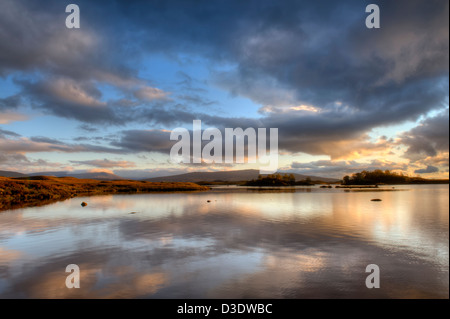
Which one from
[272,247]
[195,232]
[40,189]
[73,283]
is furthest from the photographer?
[40,189]

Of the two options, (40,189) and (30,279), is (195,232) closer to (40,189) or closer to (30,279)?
(30,279)

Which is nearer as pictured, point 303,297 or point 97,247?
point 303,297

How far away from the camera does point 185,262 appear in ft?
53.6

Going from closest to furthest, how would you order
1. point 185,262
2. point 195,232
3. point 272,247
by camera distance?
point 185,262
point 272,247
point 195,232

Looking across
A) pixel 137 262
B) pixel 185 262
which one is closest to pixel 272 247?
pixel 185 262

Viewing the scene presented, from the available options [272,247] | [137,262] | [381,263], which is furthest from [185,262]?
[381,263]

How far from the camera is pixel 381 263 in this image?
16.5 metres
